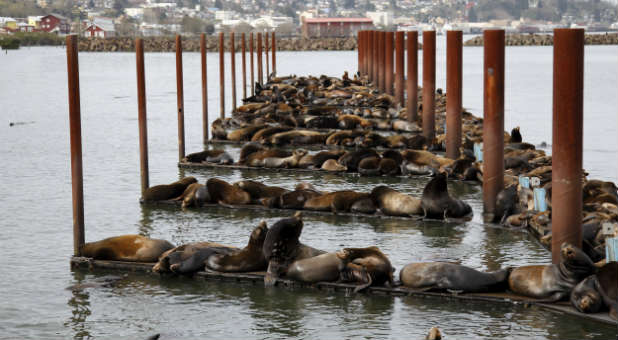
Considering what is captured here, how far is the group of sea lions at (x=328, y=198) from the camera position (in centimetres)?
1173

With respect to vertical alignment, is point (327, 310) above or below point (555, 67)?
below

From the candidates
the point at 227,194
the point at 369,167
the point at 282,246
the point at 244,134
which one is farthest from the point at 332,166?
the point at 282,246

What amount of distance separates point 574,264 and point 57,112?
26.7m

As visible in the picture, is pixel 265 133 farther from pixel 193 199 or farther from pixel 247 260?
pixel 247 260

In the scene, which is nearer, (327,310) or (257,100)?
(327,310)

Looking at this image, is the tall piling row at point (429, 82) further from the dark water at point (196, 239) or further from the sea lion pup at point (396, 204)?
the sea lion pup at point (396, 204)

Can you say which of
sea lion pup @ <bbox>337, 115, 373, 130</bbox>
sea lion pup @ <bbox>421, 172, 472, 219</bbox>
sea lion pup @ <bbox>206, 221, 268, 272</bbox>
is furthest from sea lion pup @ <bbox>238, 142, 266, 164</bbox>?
sea lion pup @ <bbox>206, 221, 268, 272</bbox>

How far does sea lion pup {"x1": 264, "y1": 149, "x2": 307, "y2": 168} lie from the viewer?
1627 centimetres

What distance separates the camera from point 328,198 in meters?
12.2

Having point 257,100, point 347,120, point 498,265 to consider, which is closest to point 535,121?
point 347,120

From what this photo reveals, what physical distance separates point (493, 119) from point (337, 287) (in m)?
4.24

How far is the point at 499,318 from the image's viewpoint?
7.80 m

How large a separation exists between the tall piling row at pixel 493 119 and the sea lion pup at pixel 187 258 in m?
4.17

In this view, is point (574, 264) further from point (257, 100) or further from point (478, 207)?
point (257, 100)
